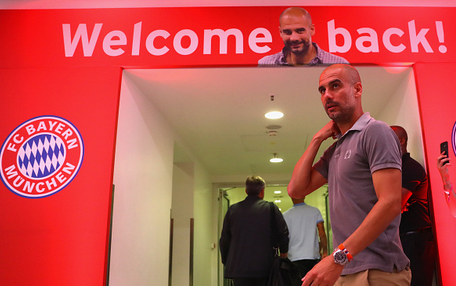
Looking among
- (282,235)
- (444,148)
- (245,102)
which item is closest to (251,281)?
(282,235)

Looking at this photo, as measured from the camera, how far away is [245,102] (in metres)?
3.93

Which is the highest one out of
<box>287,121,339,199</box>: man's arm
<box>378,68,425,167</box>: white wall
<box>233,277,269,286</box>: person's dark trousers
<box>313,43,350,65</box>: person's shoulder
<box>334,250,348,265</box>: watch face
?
<box>313,43,350,65</box>: person's shoulder

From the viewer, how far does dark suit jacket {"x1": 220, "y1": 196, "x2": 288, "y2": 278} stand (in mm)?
3562

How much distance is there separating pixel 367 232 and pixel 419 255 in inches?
61.9

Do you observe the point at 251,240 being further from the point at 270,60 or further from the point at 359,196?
the point at 359,196

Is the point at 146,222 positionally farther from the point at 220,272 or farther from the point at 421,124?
the point at 220,272

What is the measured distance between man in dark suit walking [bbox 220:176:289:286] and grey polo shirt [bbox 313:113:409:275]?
2.20 metres

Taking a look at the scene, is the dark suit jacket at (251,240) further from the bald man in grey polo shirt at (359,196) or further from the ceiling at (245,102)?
the bald man in grey polo shirt at (359,196)

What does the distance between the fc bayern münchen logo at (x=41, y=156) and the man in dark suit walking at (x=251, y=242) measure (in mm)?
1582

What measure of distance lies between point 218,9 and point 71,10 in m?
1.15

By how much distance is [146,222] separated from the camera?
3648 millimetres

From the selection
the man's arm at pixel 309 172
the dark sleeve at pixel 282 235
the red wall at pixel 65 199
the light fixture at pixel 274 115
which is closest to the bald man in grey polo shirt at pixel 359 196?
the man's arm at pixel 309 172

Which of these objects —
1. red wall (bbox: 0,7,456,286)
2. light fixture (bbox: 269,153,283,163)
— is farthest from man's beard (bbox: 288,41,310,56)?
light fixture (bbox: 269,153,283,163)

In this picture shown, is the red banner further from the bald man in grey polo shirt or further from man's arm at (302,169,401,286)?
man's arm at (302,169,401,286)
